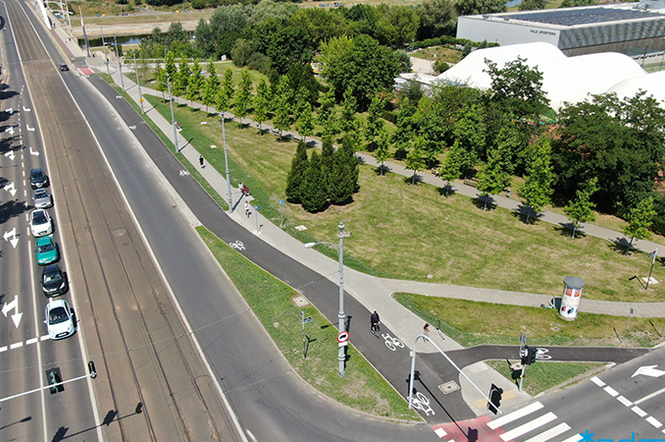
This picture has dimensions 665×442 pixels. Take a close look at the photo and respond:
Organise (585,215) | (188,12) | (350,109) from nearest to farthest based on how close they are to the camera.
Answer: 1. (585,215)
2. (350,109)
3. (188,12)

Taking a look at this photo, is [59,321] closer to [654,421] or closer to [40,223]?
[40,223]

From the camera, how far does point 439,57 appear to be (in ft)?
408

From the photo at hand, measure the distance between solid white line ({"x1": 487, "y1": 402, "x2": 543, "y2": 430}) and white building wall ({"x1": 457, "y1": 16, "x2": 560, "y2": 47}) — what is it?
313ft

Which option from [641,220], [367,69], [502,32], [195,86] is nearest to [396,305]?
[641,220]

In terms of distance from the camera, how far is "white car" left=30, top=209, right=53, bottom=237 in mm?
43719

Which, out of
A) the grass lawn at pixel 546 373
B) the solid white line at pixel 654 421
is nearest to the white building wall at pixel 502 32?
the grass lawn at pixel 546 373

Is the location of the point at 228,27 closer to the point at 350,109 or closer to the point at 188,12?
the point at 188,12

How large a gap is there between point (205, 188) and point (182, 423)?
1278 inches

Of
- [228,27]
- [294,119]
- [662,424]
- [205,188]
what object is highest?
[228,27]

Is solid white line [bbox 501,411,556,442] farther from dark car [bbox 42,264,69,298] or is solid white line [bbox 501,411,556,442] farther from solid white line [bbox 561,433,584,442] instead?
dark car [bbox 42,264,69,298]

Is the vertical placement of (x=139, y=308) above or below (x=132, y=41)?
below

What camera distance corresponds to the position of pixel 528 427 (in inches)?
1045

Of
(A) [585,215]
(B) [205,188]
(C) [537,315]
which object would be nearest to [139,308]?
(B) [205,188]

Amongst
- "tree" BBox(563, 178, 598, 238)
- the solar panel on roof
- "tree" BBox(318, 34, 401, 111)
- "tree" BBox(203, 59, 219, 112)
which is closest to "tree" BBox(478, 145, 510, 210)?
"tree" BBox(563, 178, 598, 238)
